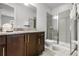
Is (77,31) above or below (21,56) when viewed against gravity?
above

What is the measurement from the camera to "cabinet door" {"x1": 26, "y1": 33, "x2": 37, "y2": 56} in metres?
1.82

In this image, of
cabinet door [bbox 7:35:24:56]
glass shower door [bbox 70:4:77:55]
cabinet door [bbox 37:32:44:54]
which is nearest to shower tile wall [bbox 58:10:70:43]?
glass shower door [bbox 70:4:77:55]

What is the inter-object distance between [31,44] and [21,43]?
172mm

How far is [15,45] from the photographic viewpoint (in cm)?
171

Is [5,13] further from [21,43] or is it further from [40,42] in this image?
[40,42]

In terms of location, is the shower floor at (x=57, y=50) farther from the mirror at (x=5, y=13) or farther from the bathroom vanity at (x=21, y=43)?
the mirror at (x=5, y=13)

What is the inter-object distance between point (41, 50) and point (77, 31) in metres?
0.64

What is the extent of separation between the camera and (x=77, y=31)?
71.6 inches

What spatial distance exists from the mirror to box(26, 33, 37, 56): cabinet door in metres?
0.40

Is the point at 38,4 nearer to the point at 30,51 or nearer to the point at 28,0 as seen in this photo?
the point at 28,0

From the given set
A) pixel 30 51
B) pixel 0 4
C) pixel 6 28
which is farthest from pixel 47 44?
pixel 0 4

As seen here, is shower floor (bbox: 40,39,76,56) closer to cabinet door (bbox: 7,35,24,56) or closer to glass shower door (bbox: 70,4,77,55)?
glass shower door (bbox: 70,4,77,55)

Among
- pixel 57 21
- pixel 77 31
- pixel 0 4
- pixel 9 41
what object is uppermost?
pixel 0 4

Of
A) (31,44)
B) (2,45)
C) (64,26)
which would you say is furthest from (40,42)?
(2,45)
